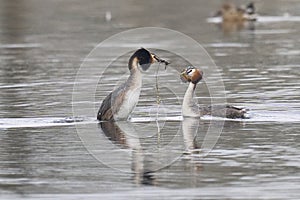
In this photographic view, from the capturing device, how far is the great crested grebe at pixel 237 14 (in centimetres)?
3700

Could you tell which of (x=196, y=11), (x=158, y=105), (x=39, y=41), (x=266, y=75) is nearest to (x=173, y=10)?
(x=196, y=11)

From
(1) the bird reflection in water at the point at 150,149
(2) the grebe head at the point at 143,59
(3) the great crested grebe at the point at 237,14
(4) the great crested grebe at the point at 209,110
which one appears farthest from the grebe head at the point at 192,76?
(3) the great crested grebe at the point at 237,14

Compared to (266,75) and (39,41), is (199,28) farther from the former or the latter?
(266,75)

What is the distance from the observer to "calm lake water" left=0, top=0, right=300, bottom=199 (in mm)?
11117

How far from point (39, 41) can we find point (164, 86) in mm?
11453

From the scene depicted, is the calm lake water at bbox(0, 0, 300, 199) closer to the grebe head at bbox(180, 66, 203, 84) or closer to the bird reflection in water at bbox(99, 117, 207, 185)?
the bird reflection in water at bbox(99, 117, 207, 185)

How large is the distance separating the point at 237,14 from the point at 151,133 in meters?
23.6

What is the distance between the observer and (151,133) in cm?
1466

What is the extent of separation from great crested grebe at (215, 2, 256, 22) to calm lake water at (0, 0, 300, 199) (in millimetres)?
6691

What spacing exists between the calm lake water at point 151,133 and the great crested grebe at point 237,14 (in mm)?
6691

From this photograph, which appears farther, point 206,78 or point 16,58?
point 16,58

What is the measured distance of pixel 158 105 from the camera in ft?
55.7

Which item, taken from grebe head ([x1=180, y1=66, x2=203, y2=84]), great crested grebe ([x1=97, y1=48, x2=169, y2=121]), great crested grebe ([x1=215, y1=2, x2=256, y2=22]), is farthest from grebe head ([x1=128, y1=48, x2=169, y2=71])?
great crested grebe ([x1=215, y1=2, x2=256, y2=22])

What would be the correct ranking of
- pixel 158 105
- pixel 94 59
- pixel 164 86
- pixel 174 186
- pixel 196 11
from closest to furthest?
pixel 174 186 → pixel 158 105 → pixel 164 86 → pixel 94 59 → pixel 196 11
